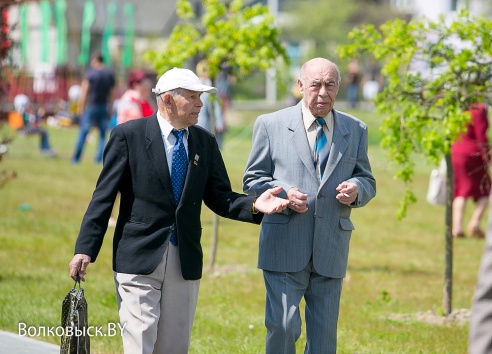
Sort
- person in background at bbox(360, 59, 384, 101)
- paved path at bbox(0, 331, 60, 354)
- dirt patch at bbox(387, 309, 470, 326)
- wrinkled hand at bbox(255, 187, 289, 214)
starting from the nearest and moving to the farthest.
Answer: wrinkled hand at bbox(255, 187, 289, 214) < paved path at bbox(0, 331, 60, 354) < dirt patch at bbox(387, 309, 470, 326) < person in background at bbox(360, 59, 384, 101)

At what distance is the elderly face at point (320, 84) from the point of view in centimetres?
597

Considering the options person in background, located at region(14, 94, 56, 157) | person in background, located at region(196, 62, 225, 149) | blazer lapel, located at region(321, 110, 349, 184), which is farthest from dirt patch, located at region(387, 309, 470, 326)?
person in background, located at region(14, 94, 56, 157)

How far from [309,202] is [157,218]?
35.5 inches

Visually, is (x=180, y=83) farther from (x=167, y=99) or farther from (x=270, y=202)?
(x=270, y=202)

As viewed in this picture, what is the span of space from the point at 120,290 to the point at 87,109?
16.7 metres

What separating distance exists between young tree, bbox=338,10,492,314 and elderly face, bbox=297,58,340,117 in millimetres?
2732

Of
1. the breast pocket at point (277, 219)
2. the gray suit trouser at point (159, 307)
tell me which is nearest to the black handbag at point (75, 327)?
the gray suit trouser at point (159, 307)

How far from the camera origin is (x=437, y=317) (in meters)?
9.38

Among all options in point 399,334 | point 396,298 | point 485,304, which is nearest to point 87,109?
point 396,298

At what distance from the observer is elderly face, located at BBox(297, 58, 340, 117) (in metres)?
5.97

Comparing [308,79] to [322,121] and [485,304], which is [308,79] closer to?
[322,121]

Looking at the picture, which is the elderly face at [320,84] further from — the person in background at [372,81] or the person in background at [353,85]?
the person in background at [353,85]

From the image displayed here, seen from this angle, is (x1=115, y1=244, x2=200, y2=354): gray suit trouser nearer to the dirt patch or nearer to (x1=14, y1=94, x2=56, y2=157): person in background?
the dirt patch

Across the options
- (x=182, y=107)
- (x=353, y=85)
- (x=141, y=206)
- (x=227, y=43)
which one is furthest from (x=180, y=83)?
(x=353, y=85)
